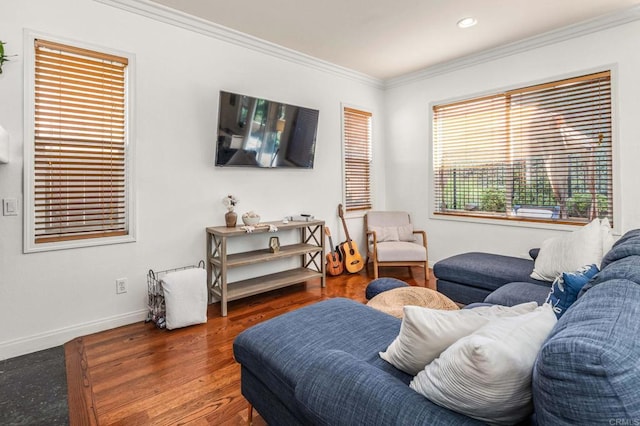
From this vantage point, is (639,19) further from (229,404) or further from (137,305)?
(137,305)

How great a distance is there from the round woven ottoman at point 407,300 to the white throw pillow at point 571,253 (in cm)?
74

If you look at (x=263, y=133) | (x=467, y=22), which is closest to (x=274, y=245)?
(x=263, y=133)

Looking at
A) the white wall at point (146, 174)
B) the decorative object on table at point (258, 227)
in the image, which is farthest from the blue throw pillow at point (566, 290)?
the white wall at point (146, 174)

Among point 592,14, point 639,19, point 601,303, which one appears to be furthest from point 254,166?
point 639,19

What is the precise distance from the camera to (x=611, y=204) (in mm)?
3275

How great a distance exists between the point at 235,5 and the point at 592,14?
3.24m

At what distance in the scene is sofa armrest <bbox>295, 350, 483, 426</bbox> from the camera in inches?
33.7

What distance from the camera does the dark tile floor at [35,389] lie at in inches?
69.7

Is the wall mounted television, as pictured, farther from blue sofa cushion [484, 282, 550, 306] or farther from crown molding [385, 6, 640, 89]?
blue sofa cushion [484, 282, 550, 306]

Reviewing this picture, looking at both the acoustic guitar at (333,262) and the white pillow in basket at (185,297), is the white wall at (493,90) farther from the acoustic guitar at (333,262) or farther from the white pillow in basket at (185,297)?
the white pillow in basket at (185,297)

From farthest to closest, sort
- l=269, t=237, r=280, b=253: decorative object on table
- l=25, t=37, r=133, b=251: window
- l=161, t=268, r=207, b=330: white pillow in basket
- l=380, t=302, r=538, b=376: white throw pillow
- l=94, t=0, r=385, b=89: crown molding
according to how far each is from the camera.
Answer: l=269, t=237, r=280, b=253: decorative object on table → l=94, t=0, r=385, b=89: crown molding → l=161, t=268, r=207, b=330: white pillow in basket → l=25, t=37, r=133, b=251: window → l=380, t=302, r=538, b=376: white throw pillow

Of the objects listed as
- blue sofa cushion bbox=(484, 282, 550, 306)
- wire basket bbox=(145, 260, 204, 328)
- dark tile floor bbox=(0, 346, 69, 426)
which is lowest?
dark tile floor bbox=(0, 346, 69, 426)

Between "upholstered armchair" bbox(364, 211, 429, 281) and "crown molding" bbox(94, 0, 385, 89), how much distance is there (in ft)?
6.47

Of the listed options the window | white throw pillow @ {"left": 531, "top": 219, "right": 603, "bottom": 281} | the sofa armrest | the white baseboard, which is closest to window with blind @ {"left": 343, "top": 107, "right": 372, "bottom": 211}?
white throw pillow @ {"left": 531, "top": 219, "right": 603, "bottom": 281}
